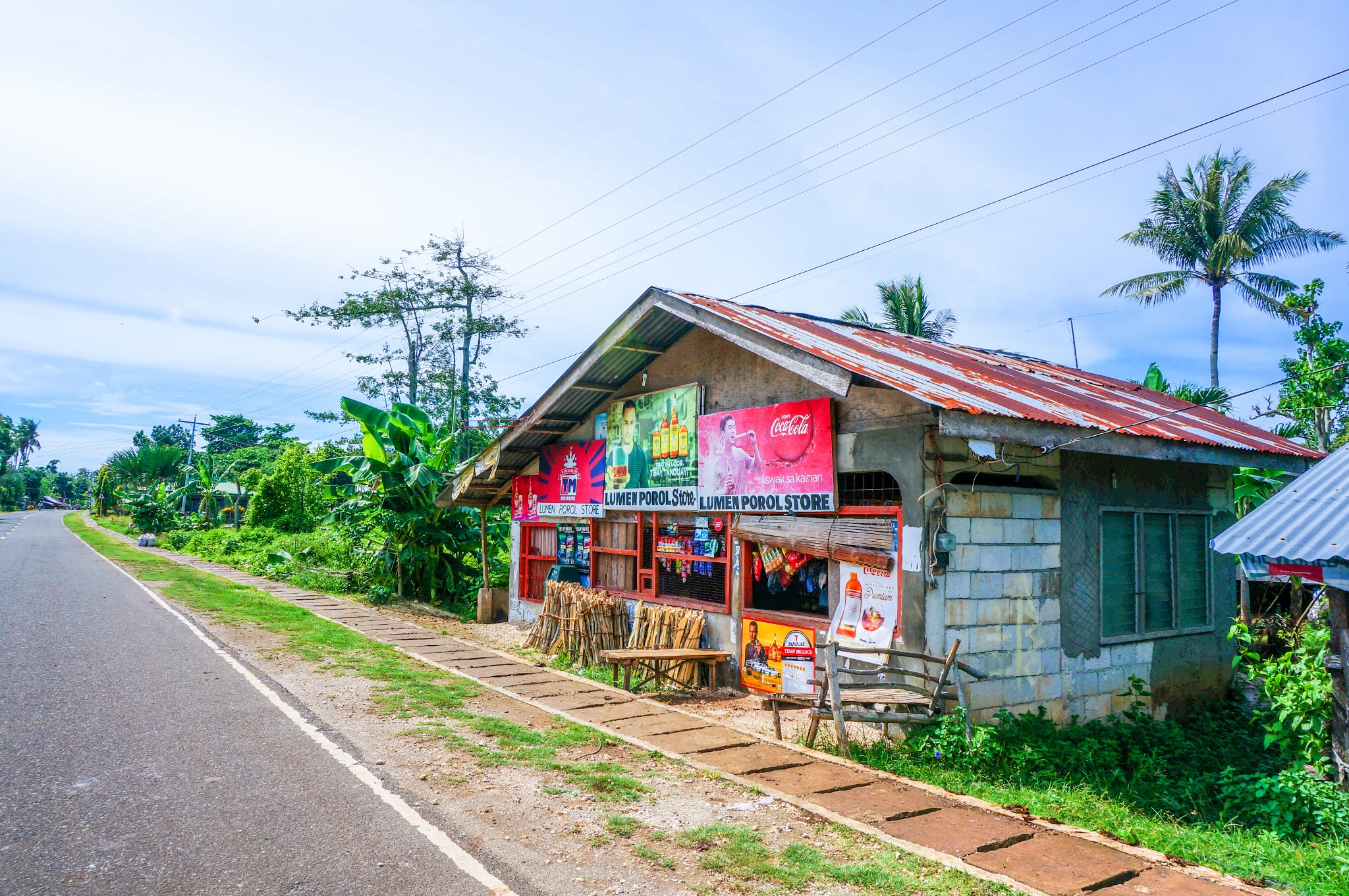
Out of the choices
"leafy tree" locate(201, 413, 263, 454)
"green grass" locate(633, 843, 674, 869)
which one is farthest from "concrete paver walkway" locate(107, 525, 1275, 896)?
"leafy tree" locate(201, 413, 263, 454)

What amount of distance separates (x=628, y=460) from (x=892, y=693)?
6093 mm

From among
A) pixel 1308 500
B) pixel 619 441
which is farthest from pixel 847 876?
pixel 619 441

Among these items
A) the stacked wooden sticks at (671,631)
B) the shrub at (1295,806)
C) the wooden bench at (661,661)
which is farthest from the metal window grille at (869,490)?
the shrub at (1295,806)

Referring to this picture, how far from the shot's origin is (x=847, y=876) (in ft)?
15.9

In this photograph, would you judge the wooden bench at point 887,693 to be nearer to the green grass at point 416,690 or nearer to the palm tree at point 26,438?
the green grass at point 416,690

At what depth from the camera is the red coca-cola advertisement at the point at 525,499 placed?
15539 mm

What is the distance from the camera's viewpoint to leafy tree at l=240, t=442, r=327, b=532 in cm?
3812

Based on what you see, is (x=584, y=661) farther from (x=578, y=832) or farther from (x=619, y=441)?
(x=578, y=832)

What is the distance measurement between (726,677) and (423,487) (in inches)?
409

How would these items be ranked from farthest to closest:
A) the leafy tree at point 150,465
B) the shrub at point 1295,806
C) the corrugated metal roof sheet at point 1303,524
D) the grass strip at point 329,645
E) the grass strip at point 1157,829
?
the leafy tree at point 150,465 < the grass strip at point 329,645 < the shrub at point 1295,806 < the corrugated metal roof sheet at point 1303,524 < the grass strip at point 1157,829

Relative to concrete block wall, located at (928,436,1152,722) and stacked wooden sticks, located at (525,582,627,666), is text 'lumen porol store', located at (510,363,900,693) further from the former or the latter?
concrete block wall, located at (928,436,1152,722)

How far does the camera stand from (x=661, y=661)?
10.9 meters

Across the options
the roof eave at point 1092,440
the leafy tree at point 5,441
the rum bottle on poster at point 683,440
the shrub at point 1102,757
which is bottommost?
the shrub at point 1102,757

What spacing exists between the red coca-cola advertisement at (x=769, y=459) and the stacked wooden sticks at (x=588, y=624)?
2498 mm
